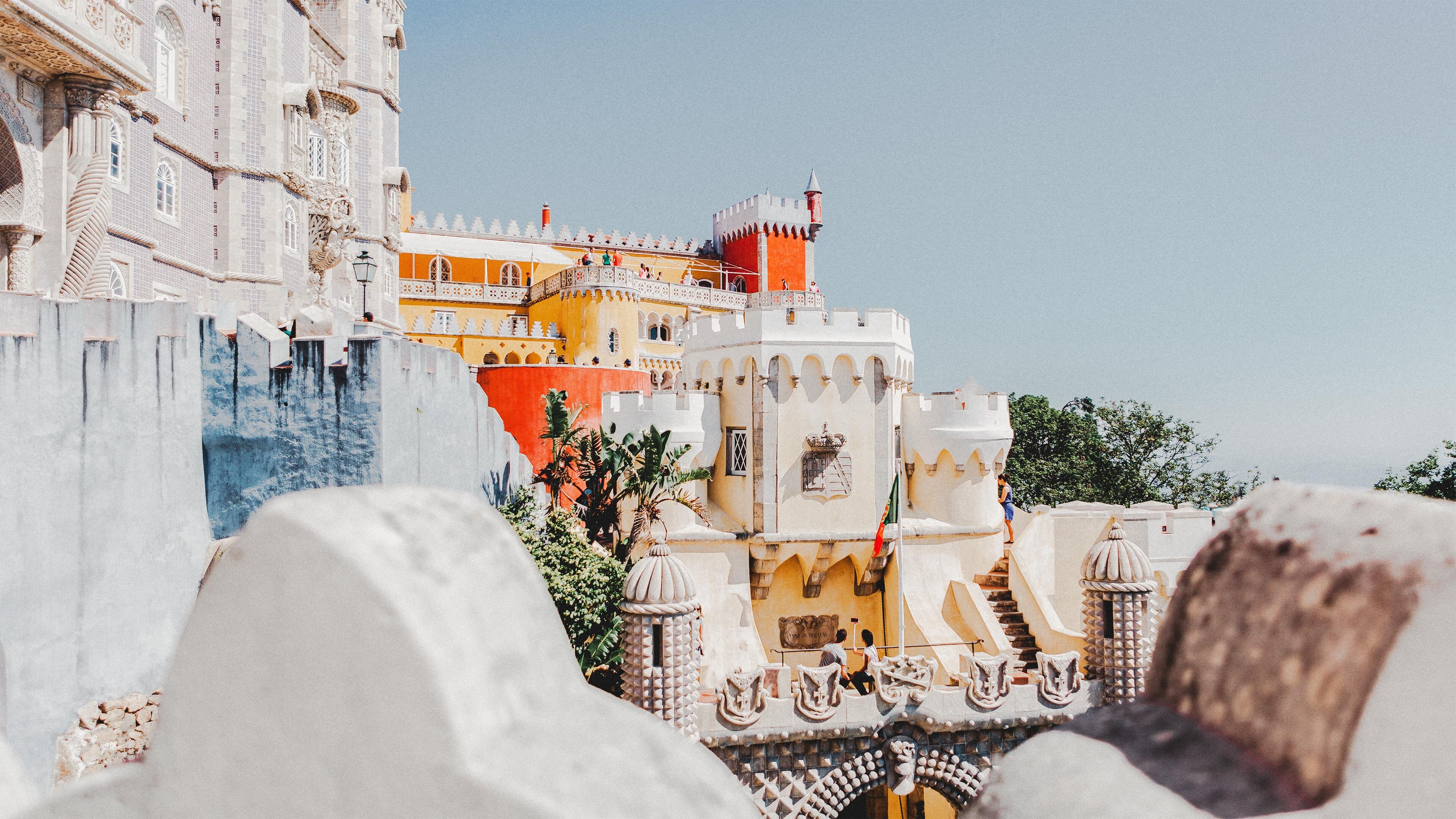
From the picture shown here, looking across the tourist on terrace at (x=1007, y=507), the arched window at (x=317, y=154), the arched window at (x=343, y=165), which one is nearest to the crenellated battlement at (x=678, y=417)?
the tourist on terrace at (x=1007, y=507)

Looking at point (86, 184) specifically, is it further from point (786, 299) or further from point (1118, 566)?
point (786, 299)

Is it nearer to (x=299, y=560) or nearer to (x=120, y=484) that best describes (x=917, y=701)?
(x=120, y=484)

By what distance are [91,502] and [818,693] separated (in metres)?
9.97

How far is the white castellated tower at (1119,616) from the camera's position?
45.5ft

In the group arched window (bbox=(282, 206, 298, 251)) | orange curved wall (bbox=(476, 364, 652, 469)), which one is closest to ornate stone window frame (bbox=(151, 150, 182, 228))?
arched window (bbox=(282, 206, 298, 251))

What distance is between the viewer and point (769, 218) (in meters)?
48.9

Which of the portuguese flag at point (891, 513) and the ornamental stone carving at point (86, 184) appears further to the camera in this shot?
Result: the portuguese flag at point (891, 513)

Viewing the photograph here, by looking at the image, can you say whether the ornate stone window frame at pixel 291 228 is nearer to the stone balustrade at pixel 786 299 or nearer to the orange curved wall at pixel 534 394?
the orange curved wall at pixel 534 394

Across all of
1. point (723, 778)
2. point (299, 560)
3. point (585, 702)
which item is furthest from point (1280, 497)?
point (299, 560)

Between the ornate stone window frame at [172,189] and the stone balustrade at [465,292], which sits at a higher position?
the stone balustrade at [465,292]

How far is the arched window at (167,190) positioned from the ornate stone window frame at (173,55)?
1.38 metres

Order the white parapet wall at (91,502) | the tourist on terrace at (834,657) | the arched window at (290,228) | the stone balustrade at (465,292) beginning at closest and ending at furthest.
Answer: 1. the white parapet wall at (91,502)
2. the tourist on terrace at (834,657)
3. the arched window at (290,228)
4. the stone balustrade at (465,292)

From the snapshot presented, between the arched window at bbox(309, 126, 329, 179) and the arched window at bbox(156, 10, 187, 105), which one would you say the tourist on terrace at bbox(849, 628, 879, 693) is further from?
the arched window at bbox(309, 126, 329, 179)

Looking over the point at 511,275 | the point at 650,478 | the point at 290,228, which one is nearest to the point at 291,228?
the point at 290,228
